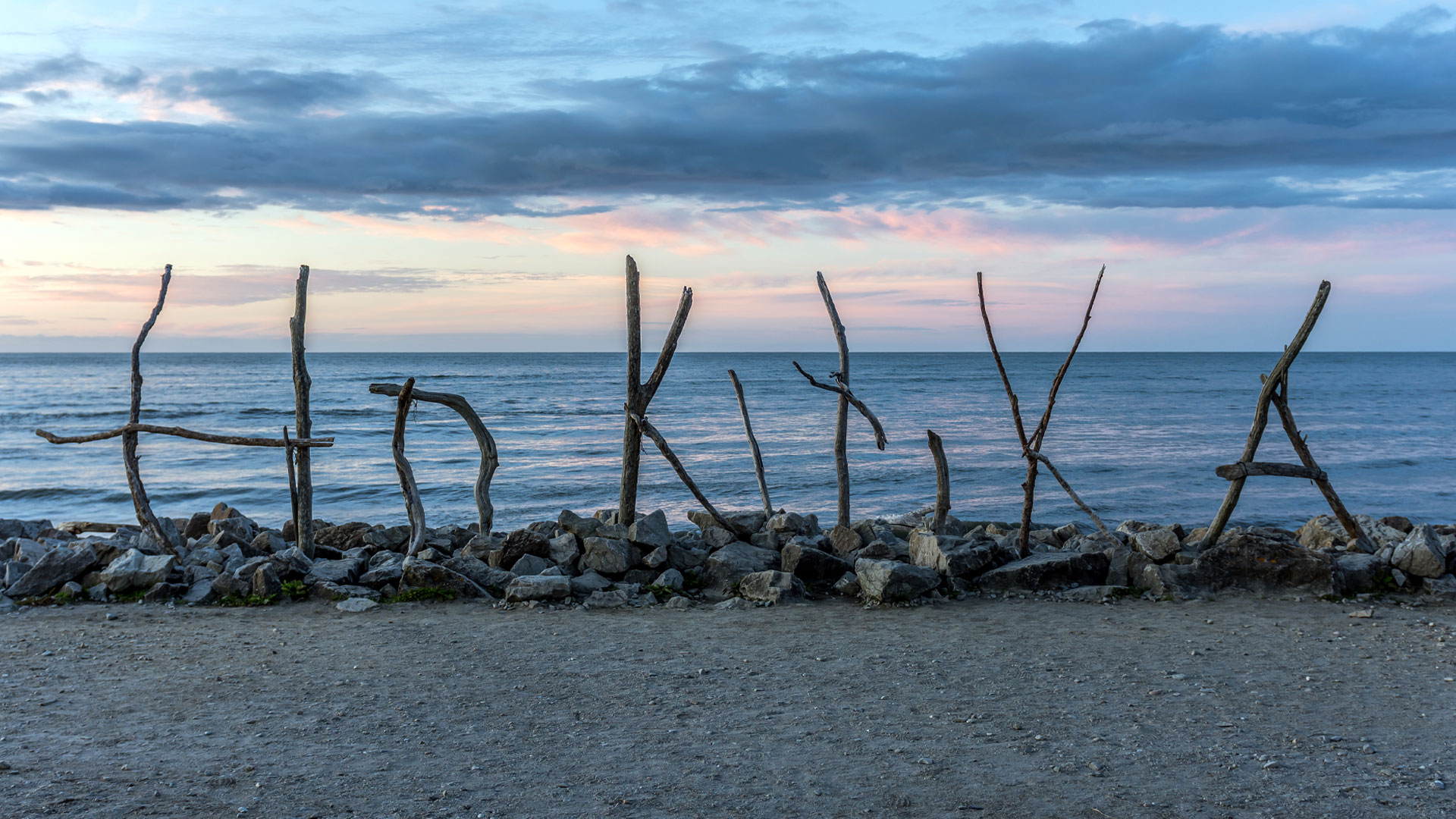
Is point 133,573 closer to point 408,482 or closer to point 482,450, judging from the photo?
point 408,482

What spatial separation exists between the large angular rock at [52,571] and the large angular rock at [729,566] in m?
5.19

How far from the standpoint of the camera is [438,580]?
26.1 ft

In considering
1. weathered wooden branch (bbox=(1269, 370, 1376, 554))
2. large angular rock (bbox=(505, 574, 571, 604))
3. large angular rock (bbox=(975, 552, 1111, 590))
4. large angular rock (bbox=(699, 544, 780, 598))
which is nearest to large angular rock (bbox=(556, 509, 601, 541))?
large angular rock (bbox=(505, 574, 571, 604))

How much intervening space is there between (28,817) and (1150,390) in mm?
59351

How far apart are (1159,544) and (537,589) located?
5.33 metres

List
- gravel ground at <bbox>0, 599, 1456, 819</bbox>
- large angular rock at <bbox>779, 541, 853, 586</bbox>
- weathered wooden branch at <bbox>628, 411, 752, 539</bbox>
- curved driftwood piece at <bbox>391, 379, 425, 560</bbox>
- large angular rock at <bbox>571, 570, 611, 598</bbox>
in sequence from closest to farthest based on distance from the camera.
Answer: gravel ground at <bbox>0, 599, 1456, 819</bbox> < large angular rock at <bbox>571, 570, 611, 598</bbox> < large angular rock at <bbox>779, 541, 853, 586</bbox> < curved driftwood piece at <bbox>391, 379, 425, 560</bbox> < weathered wooden branch at <bbox>628, 411, 752, 539</bbox>

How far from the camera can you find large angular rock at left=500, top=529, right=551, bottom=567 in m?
8.57

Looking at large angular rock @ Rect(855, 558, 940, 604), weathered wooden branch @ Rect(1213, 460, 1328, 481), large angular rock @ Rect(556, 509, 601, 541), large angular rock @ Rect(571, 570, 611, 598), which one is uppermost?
weathered wooden branch @ Rect(1213, 460, 1328, 481)

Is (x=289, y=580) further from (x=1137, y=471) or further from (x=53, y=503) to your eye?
(x=1137, y=471)

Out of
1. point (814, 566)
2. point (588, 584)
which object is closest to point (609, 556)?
point (588, 584)

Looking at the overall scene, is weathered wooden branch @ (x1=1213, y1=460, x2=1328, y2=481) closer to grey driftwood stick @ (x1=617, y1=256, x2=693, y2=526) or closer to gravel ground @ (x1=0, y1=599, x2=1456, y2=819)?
gravel ground @ (x1=0, y1=599, x2=1456, y2=819)

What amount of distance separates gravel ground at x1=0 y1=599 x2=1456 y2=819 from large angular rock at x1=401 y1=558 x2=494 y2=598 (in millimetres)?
407

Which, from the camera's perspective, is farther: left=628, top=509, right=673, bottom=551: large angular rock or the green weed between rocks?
left=628, top=509, right=673, bottom=551: large angular rock

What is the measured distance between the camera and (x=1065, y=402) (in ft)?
155
